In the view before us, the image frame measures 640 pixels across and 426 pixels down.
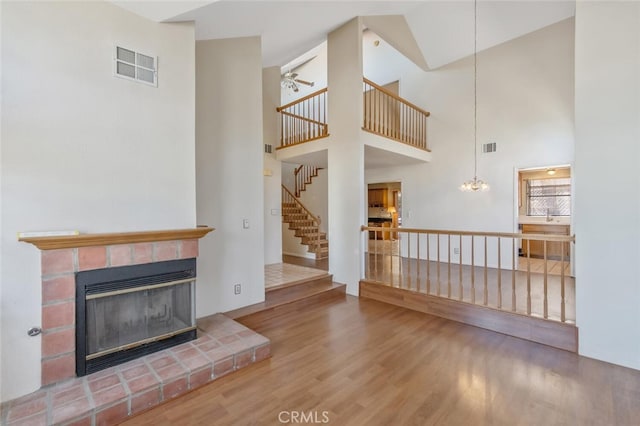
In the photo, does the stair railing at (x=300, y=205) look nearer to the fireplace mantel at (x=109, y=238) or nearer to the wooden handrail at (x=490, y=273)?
the wooden handrail at (x=490, y=273)

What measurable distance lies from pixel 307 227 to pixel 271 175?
→ 1698mm

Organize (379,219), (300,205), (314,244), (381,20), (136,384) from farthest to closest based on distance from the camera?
1. (379,219)
2. (300,205)
3. (314,244)
4. (381,20)
5. (136,384)

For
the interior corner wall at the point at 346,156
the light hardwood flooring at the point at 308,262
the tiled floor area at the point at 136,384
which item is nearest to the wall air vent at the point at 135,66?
the tiled floor area at the point at 136,384

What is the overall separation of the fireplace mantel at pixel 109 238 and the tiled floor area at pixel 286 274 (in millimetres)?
1785

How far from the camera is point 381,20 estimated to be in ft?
16.0

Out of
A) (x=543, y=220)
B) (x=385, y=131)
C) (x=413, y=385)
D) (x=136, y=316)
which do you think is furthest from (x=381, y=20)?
(x=543, y=220)

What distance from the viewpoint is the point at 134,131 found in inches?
94.9

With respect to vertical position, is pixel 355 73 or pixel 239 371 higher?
pixel 355 73

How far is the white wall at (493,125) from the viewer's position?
16.0ft

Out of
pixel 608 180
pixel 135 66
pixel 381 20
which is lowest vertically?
pixel 608 180

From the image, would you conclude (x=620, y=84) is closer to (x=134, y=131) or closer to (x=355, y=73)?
(x=355, y=73)

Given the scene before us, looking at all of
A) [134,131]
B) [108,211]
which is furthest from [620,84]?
[108,211]

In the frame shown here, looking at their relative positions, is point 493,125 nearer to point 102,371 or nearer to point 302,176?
point 302,176

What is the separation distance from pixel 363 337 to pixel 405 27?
5.55m
